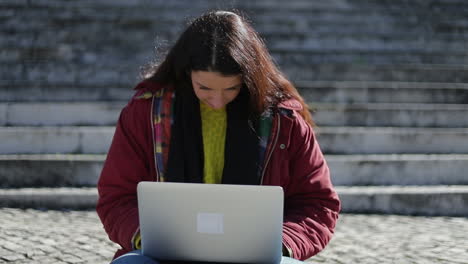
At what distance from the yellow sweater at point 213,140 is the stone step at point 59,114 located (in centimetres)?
373

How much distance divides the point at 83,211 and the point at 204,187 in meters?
3.37

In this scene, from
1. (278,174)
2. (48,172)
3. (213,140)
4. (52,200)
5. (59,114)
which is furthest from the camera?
(59,114)

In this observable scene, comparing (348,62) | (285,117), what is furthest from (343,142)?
(285,117)

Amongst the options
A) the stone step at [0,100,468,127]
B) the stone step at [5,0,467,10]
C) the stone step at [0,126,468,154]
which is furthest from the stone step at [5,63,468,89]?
the stone step at [5,0,467,10]

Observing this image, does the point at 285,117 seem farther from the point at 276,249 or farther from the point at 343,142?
the point at 343,142

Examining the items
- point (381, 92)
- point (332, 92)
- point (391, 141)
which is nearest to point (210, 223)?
point (391, 141)

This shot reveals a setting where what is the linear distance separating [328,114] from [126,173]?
4222 millimetres

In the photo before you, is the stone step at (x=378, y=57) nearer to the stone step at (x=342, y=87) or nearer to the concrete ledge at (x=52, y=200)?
the stone step at (x=342, y=87)

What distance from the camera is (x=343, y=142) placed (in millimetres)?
6090

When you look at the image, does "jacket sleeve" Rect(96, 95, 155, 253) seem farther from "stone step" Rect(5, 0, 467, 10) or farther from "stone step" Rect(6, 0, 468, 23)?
→ "stone step" Rect(5, 0, 467, 10)

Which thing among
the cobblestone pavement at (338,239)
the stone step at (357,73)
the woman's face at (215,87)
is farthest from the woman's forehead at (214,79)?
the stone step at (357,73)

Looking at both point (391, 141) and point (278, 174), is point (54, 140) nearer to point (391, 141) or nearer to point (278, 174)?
point (391, 141)

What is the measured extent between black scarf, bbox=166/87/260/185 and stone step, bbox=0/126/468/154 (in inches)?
133

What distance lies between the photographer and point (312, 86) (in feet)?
22.1
